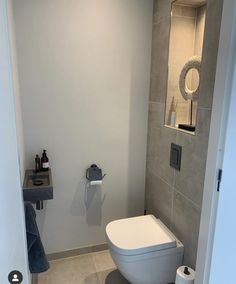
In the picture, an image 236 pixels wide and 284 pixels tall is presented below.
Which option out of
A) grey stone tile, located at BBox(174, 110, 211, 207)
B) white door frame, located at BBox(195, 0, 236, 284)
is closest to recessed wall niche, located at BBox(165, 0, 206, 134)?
grey stone tile, located at BBox(174, 110, 211, 207)

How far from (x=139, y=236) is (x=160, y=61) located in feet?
4.49

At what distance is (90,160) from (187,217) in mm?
923

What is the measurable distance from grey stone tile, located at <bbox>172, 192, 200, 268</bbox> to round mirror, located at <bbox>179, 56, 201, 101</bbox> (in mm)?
745

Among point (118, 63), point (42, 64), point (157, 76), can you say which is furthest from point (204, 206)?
point (42, 64)

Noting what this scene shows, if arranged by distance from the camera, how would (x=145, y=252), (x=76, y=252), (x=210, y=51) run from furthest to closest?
(x=76, y=252) → (x=145, y=252) → (x=210, y=51)

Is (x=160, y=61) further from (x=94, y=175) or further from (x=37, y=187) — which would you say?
(x=37, y=187)

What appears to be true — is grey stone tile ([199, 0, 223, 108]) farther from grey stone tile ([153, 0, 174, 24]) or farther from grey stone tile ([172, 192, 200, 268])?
grey stone tile ([172, 192, 200, 268])

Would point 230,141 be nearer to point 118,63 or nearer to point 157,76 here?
point 157,76

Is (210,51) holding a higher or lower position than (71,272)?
higher

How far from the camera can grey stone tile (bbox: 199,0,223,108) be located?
4.35ft

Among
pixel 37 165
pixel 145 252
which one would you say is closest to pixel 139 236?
pixel 145 252

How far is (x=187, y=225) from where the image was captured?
66.0 inches

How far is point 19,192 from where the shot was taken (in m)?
1.31

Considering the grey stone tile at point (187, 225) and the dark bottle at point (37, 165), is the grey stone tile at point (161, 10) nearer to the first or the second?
the grey stone tile at point (187, 225)
